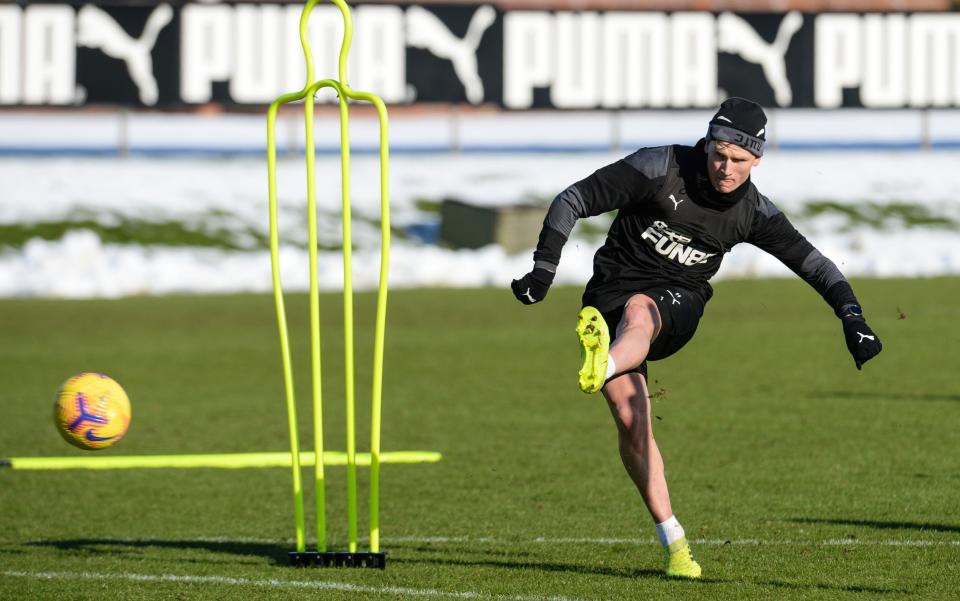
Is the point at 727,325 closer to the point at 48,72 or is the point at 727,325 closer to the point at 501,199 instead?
the point at 501,199

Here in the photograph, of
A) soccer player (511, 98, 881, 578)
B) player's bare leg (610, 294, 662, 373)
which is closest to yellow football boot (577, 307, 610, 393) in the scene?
soccer player (511, 98, 881, 578)

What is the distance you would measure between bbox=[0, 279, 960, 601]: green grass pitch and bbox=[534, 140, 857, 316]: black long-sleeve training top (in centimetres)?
58

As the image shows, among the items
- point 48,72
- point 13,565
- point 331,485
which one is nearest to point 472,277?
point 48,72

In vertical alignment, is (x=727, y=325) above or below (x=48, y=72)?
below

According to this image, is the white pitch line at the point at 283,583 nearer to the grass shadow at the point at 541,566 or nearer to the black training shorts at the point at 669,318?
the grass shadow at the point at 541,566

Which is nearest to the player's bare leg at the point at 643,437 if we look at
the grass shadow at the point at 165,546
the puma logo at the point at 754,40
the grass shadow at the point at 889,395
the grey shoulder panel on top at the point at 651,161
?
the grey shoulder panel on top at the point at 651,161

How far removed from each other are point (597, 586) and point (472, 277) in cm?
1964

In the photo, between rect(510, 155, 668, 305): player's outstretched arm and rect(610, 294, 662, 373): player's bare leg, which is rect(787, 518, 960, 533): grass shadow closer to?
rect(610, 294, 662, 373): player's bare leg

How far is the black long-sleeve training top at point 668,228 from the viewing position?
7438mm

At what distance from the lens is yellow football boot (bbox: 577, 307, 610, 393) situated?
7070 millimetres

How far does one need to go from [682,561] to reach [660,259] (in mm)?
1401

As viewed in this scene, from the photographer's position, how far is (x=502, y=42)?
3516 centimetres

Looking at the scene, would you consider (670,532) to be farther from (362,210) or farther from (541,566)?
(362,210)

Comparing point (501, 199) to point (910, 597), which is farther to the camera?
point (501, 199)
